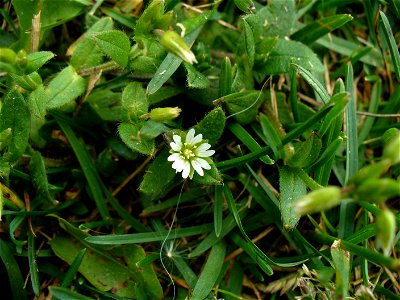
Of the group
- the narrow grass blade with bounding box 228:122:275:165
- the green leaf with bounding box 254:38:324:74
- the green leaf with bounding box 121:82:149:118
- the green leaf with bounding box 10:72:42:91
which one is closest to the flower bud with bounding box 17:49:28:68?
the green leaf with bounding box 10:72:42:91

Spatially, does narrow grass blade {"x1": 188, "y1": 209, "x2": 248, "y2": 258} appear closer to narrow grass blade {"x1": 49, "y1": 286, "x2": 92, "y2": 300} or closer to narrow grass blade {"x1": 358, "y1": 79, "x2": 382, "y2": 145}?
narrow grass blade {"x1": 49, "y1": 286, "x2": 92, "y2": 300}

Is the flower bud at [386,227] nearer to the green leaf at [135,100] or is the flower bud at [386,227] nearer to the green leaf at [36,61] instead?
the green leaf at [135,100]

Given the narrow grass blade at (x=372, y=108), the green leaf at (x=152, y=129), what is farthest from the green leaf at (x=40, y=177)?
the narrow grass blade at (x=372, y=108)

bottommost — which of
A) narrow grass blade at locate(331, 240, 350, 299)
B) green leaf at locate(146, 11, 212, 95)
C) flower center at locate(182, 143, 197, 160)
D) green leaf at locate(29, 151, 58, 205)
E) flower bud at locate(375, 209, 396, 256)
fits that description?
narrow grass blade at locate(331, 240, 350, 299)

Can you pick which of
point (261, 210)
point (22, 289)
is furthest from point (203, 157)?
point (22, 289)

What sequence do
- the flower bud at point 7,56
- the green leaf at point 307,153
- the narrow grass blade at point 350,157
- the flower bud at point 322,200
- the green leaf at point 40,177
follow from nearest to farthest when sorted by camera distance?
1. the flower bud at point 322,200
2. the flower bud at point 7,56
3. the green leaf at point 307,153
4. the green leaf at point 40,177
5. the narrow grass blade at point 350,157

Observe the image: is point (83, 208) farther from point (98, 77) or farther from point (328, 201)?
point (328, 201)
